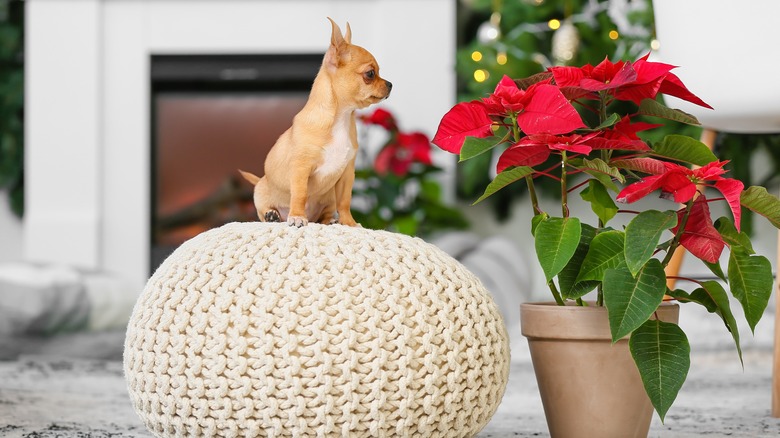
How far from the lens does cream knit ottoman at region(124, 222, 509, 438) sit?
71cm

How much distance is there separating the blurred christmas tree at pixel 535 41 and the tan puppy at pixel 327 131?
1.56m

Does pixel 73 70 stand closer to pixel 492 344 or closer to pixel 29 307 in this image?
pixel 29 307

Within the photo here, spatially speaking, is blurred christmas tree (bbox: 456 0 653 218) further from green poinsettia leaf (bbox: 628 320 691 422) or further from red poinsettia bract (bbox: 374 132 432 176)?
green poinsettia leaf (bbox: 628 320 691 422)

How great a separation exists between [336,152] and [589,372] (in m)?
0.32

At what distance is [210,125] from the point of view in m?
2.80

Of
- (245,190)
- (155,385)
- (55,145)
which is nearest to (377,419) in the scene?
(155,385)

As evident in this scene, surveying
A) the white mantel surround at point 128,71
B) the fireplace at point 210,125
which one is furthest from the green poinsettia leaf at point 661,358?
the fireplace at point 210,125

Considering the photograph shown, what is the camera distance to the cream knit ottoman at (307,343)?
2.34ft

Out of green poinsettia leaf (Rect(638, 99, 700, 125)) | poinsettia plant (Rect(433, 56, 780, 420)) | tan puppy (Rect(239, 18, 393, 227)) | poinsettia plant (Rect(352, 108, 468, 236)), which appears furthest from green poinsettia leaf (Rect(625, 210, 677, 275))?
poinsettia plant (Rect(352, 108, 468, 236))

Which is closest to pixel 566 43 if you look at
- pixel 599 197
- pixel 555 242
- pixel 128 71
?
pixel 128 71

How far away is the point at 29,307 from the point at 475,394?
1372 mm

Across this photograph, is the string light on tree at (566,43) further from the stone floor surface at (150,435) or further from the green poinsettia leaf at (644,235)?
the green poinsettia leaf at (644,235)

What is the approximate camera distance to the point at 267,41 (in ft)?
9.05

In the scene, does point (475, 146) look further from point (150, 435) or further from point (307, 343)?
point (150, 435)
